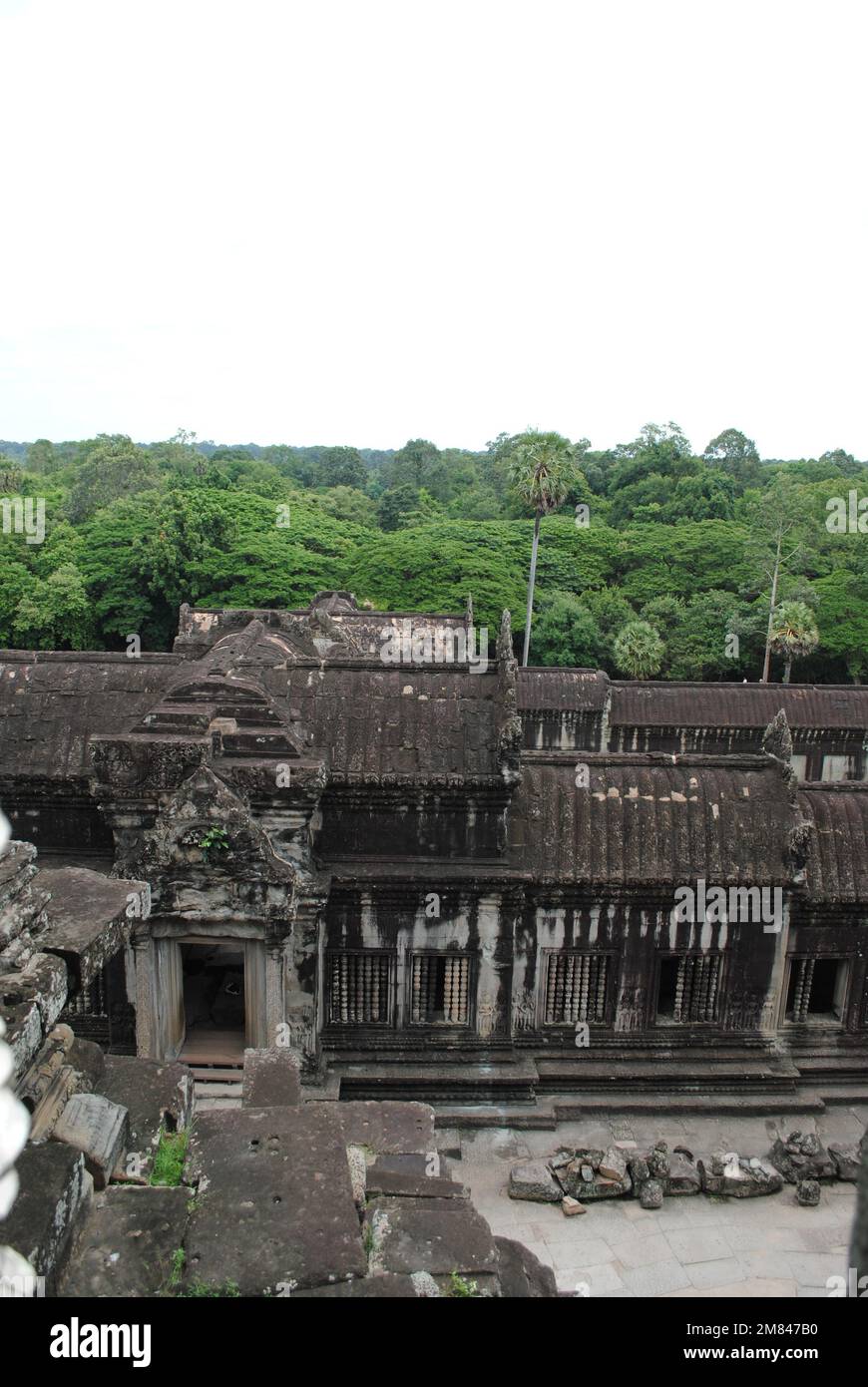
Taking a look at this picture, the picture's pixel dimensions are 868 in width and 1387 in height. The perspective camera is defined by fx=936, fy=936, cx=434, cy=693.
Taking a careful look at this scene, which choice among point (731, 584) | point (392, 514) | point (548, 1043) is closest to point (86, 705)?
point (548, 1043)

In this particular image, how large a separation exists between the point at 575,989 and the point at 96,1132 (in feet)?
35.4

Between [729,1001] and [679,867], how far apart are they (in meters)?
2.83

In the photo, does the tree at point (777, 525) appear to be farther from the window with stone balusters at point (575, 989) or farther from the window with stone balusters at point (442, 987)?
the window with stone balusters at point (442, 987)

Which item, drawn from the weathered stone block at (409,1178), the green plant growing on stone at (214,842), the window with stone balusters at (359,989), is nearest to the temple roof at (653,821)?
the window with stone balusters at (359,989)

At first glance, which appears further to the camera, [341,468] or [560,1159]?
[341,468]

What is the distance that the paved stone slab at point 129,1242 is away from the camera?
652 cm

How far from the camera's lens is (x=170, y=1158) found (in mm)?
8062

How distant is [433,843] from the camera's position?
52.9 feet

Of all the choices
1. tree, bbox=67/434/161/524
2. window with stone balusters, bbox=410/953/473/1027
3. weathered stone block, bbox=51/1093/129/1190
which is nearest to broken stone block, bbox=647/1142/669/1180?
window with stone balusters, bbox=410/953/473/1027

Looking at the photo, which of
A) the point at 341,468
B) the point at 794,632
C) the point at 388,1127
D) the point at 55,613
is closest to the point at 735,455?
the point at 341,468

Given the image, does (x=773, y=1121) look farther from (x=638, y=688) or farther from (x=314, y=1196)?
(x=638, y=688)

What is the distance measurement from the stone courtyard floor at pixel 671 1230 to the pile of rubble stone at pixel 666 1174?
163 millimetres

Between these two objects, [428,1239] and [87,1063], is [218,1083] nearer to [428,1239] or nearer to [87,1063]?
[87,1063]

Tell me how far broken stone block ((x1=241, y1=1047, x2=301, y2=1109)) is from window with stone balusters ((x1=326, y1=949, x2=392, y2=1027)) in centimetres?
634
